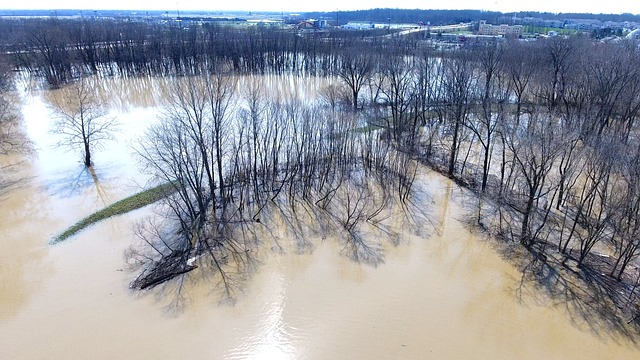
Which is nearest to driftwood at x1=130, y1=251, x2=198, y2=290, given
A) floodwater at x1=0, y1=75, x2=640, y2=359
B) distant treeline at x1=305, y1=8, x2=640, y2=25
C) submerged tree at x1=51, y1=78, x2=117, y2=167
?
floodwater at x1=0, y1=75, x2=640, y2=359

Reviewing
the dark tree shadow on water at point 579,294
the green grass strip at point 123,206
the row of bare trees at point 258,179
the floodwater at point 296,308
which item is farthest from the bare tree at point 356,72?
the dark tree shadow on water at point 579,294

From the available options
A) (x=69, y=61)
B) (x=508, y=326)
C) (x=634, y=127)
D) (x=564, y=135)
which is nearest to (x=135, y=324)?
(x=508, y=326)

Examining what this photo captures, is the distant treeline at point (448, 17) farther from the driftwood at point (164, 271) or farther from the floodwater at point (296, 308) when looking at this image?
the driftwood at point (164, 271)

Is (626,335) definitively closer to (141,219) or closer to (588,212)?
(588,212)

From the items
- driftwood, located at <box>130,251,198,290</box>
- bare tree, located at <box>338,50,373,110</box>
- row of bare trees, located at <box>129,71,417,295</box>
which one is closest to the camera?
driftwood, located at <box>130,251,198,290</box>

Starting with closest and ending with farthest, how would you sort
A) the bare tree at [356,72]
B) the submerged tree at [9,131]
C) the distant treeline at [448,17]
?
the submerged tree at [9,131] → the bare tree at [356,72] → the distant treeline at [448,17]

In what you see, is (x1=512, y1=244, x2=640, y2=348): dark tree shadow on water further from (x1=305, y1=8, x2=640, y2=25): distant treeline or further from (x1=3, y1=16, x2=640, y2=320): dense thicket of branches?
(x1=305, y1=8, x2=640, y2=25): distant treeline
